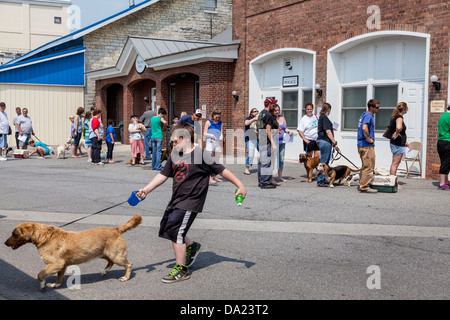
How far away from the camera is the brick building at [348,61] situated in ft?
40.9

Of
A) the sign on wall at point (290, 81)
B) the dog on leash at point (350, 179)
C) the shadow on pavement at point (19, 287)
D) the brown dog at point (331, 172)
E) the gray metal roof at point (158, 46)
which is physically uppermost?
the gray metal roof at point (158, 46)

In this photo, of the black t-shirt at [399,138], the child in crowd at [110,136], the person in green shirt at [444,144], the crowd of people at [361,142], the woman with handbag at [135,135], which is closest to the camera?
the crowd of people at [361,142]

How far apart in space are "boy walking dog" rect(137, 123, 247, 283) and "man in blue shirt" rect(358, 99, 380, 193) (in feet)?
18.3

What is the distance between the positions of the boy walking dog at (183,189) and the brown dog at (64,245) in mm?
367

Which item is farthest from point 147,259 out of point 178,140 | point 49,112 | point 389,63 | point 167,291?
point 49,112

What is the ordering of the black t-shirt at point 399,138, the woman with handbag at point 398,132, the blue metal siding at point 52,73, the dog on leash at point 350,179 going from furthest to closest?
the blue metal siding at point 52,73, the dog on leash at point 350,179, the black t-shirt at point 399,138, the woman with handbag at point 398,132

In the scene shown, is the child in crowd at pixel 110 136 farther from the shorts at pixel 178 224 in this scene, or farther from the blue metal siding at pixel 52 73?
the blue metal siding at pixel 52 73

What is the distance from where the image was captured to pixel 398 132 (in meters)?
10.6

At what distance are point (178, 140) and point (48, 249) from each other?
5.44 feet

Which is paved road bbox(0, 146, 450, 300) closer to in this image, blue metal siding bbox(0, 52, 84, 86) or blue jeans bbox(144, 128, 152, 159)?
blue jeans bbox(144, 128, 152, 159)

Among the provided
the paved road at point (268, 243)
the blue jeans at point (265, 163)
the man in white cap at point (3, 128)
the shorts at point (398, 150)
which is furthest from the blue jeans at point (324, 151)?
the man in white cap at point (3, 128)

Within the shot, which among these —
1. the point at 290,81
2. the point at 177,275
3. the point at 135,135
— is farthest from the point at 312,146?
the point at 177,275

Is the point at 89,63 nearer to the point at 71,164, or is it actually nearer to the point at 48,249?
the point at 71,164

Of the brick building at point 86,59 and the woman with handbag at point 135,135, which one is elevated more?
the brick building at point 86,59
